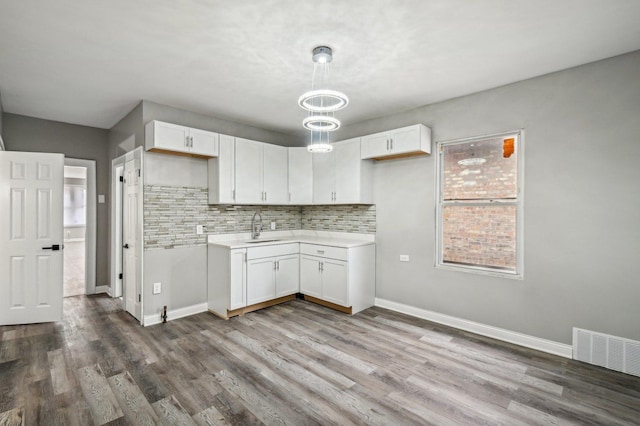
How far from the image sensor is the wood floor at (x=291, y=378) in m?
2.21

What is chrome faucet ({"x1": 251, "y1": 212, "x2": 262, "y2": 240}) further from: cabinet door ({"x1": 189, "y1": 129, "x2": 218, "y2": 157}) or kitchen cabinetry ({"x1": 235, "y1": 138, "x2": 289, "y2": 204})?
cabinet door ({"x1": 189, "y1": 129, "x2": 218, "y2": 157})

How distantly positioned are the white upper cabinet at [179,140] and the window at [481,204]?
2.97 metres

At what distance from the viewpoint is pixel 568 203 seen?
3.03 metres

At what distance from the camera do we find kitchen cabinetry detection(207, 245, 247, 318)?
404 centimetres

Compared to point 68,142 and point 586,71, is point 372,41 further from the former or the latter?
point 68,142

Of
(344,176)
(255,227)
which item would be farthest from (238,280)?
(344,176)

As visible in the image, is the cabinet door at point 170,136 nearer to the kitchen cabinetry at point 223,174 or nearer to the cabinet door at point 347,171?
the kitchen cabinetry at point 223,174

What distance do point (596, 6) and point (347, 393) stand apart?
3.27 m

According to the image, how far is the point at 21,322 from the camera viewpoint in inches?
153

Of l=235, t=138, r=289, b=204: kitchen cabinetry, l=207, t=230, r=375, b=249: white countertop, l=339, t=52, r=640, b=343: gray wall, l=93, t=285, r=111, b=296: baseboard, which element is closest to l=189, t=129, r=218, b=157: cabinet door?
l=235, t=138, r=289, b=204: kitchen cabinetry

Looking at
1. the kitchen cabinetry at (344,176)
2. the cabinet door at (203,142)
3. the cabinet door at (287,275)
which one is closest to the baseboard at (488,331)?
the cabinet door at (287,275)

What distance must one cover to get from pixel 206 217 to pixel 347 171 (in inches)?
83.4

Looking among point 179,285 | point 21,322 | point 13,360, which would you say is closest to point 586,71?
point 179,285

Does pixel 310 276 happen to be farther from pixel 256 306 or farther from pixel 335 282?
pixel 256 306
